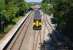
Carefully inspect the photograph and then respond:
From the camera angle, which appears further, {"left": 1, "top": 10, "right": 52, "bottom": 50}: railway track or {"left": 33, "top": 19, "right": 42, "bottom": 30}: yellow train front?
{"left": 33, "top": 19, "right": 42, "bottom": 30}: yellow train front

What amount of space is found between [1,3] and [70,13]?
1729 cm

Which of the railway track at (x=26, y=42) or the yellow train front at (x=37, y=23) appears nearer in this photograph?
the railway track at (x=26, y=42)

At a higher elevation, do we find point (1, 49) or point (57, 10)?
point (57, 10)

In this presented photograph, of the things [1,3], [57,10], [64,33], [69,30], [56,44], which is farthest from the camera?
[1,3]

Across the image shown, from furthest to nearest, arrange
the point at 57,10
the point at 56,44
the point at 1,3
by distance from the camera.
→ the point at 1,3, the point at 57,10, the point at 56,44

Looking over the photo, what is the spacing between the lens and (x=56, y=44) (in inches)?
1016

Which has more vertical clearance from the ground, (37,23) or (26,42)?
(37,23)

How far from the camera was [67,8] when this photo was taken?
23438 mm

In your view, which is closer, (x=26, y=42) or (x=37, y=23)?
(x=26, y=42)

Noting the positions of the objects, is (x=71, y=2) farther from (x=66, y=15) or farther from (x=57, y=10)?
(x=57, y=10)

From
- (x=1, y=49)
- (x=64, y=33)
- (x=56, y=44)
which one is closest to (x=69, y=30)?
(x=64, y=33)

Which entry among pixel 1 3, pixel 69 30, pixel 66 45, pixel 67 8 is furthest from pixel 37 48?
pixel 1 3

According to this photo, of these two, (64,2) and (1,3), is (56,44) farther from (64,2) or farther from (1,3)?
(1,3)

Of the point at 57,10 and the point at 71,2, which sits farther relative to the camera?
the point at 57,10
